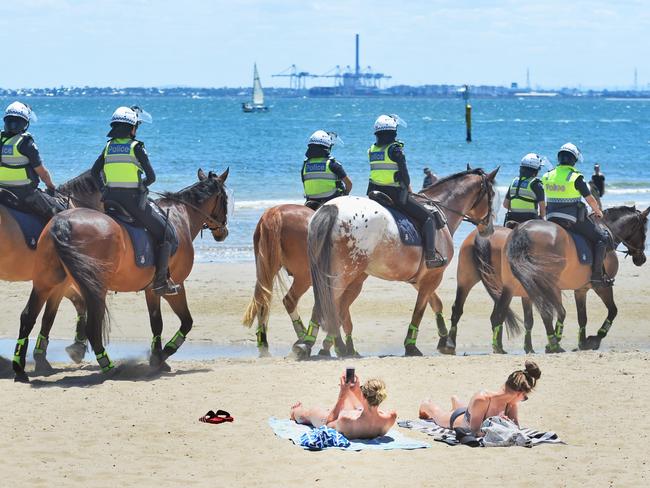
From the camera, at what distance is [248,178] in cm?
4756

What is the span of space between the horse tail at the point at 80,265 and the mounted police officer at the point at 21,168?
1393 mm

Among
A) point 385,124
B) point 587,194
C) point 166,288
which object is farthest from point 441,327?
point 166,288

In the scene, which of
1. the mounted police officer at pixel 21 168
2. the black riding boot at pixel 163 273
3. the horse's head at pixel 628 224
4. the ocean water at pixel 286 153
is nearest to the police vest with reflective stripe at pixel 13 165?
the mounted police officer at pixel 21 168

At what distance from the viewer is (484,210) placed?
52.5 feet

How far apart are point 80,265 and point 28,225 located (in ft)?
5.98

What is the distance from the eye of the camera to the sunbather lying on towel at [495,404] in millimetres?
9859

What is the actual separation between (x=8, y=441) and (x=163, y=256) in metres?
3.58

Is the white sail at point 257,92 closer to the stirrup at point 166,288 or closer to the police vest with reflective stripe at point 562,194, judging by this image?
the police vest with reflective stripe at point 562,194

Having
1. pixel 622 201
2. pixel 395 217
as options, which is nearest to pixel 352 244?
pixel 395 217

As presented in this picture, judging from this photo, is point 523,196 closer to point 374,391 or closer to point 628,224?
point 628,224

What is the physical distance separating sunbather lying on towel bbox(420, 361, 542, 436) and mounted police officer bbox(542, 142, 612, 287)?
5.61 m

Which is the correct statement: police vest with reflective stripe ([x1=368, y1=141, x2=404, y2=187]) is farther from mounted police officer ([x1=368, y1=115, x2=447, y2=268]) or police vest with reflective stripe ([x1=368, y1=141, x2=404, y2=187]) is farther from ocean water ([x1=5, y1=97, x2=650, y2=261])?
ocean water ([x1=5, y1=97, x2=650, y2=261])

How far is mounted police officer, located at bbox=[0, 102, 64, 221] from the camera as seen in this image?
523 inches

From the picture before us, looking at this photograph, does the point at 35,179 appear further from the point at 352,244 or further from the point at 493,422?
the point at 493,422
